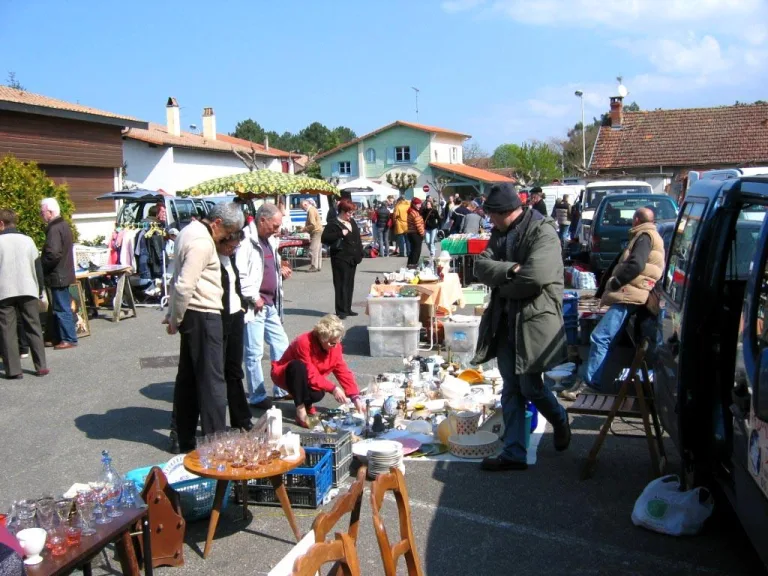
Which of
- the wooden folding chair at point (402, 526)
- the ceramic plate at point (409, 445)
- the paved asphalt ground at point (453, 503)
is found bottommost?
the paved asphalt ground at point (453, 503)

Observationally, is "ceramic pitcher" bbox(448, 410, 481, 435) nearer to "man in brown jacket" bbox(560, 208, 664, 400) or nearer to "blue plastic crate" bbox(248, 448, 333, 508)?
"blue plastic crate" bbox(248, 448, 333, 508)

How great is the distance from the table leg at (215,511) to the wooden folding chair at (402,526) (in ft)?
5.67

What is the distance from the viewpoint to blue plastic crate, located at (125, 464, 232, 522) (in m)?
4.88

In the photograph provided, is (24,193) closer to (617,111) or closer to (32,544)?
(32,544)

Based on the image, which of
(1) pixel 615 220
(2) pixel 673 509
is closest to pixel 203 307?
(2) pixel 673 509

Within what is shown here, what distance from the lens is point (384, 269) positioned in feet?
66.6

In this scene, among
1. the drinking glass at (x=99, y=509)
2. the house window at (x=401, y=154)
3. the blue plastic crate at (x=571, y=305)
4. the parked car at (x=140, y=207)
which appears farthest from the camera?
the house window at (x=401, y=154)

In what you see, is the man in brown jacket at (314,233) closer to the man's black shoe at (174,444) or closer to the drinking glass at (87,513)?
the man's black shoe at (174,444)

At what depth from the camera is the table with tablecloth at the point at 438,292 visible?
10.0 m

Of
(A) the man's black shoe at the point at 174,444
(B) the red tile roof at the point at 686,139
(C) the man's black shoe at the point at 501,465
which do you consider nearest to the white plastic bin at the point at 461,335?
(C) the man's black shoe at the point at 501,465

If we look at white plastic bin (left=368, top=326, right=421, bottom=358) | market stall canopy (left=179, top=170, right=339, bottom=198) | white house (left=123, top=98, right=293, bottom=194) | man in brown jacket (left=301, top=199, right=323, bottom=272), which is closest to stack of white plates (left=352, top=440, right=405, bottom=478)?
white plastic bin (left=368, top=326, right=421, bottom=358)

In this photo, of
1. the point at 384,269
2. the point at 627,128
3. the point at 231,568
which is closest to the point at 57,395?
the point at 231,568

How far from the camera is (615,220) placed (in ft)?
52.5

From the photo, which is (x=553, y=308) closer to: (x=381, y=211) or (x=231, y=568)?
(x=231, y=568)
